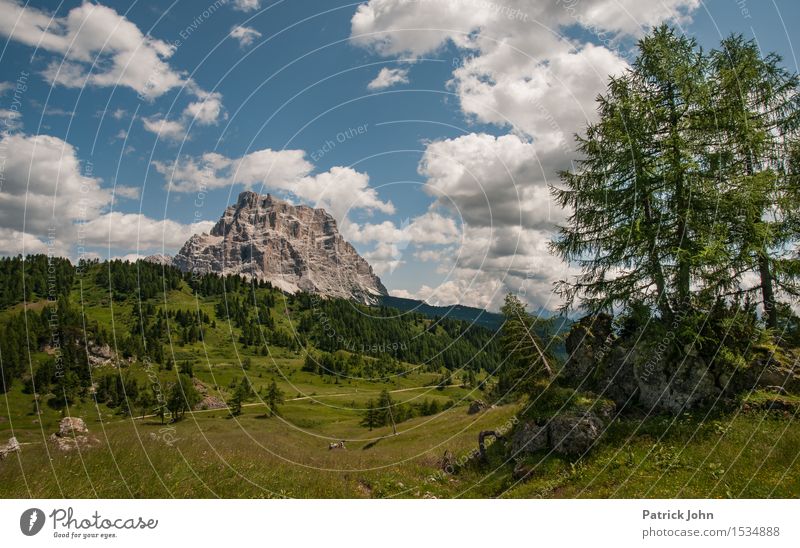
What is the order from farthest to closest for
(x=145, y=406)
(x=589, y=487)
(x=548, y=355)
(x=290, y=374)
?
(x=290, y=374)
(x=145, y=406)
(x=548, y=355)
(x=589, y=487)

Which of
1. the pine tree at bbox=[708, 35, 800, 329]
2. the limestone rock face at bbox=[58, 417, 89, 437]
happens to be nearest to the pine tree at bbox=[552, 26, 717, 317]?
the pine tree at bbox=[708, 35, 800, 329]

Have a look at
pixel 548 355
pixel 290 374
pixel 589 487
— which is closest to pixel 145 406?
pixel 290 374

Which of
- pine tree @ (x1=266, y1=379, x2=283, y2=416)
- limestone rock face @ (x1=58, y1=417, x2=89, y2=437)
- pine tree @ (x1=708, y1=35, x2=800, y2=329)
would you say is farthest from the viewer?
pine tree @ (x1=266, y1=379, x2=283, y2=416)

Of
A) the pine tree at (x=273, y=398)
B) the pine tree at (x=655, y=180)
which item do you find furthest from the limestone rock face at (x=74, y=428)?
the pine tree at (x=273, y=398)

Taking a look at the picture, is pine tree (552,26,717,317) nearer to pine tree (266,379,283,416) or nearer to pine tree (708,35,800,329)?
pine tree (708,35,800,329)

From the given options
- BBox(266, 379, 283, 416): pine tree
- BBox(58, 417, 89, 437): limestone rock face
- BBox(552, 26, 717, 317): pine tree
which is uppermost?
BBox(552, 26, 717, 317): pine tree

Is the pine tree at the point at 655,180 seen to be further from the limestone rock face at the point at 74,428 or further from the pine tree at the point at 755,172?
the limestone rock face at the point at 74,428

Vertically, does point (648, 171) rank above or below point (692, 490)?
above

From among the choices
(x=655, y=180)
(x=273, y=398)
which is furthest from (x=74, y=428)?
(x=273, y=398)

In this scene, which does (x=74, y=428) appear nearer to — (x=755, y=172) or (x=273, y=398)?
(x=755, y=172)

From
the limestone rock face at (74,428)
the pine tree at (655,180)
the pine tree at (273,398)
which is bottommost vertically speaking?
the pine tree at (273,398)

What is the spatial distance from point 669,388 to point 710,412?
1316mm

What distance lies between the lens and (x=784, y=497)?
10352 mm

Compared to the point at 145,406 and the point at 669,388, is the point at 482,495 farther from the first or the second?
the point at 145,406
